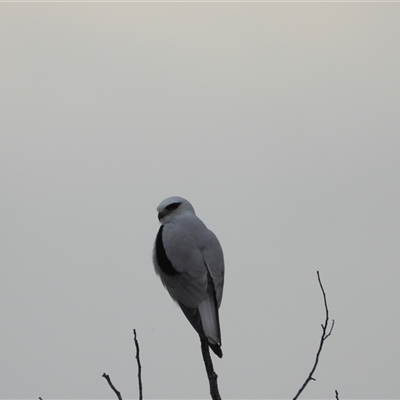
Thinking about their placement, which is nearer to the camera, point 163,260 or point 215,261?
point 215,261

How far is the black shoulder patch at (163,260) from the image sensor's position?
5.00 meters

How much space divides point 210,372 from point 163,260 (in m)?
1.37

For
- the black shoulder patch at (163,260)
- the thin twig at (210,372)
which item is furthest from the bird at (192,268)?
the thin twig at (210,372)

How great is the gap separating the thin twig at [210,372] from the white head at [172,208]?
61.0 inches

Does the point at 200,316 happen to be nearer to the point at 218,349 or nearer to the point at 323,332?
the point at 218,349

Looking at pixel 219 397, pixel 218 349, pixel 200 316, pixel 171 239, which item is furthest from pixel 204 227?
pixel 219 397

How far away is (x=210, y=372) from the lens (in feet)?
12.7

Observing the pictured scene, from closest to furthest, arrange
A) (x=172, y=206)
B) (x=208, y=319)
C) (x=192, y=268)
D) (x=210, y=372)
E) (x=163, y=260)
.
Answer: (x=210, y=372)
(x=208, y=319)
(x=192, y=268)
(x=163, y=260)
(x=172, y=206)

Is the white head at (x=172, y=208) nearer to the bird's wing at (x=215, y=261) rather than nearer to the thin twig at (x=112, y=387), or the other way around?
the bird's wing at (x=215, y=261)

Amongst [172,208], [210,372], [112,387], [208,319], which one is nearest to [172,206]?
[172,208]

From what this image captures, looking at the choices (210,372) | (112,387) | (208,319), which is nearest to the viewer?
(112,387)

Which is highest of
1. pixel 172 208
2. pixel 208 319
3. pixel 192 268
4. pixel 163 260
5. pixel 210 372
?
pixel 172 208

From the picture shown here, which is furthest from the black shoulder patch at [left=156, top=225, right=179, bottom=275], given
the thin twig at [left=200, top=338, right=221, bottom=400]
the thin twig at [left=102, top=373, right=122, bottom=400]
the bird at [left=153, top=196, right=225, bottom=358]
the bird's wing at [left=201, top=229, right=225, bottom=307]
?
the thin twig at [left=102, top=373, right=122, bottom=400]

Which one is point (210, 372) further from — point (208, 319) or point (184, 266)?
point (184, 266)
